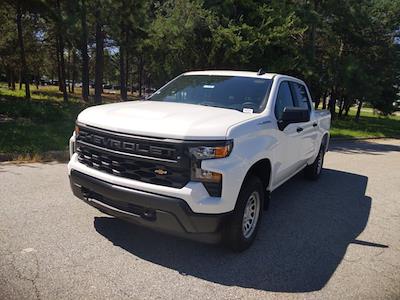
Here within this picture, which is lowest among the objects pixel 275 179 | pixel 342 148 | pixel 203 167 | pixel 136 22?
pixel 342 148

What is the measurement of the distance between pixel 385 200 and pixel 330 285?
12.6 ft

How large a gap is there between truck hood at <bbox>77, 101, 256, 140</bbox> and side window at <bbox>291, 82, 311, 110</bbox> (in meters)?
1.96

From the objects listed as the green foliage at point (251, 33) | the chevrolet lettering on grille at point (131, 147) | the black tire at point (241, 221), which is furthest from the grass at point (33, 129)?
the black tire at point (241, 221)

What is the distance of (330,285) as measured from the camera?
3779 mm

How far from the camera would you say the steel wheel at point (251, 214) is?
431 cm

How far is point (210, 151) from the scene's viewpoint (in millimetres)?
3650

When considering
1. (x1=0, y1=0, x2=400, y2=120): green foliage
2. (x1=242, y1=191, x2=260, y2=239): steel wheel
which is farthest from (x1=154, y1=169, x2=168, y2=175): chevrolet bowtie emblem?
(x1=0, y1=0, x2=400, y2=120): green foliage

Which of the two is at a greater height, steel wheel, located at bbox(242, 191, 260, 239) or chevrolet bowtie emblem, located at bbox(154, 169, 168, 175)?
chevrolet bowtie emblem, located at bbox(154, 169, 168, 175)

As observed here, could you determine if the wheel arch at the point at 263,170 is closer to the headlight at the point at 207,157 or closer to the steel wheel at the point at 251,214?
the steel wheel at the point at 251,214

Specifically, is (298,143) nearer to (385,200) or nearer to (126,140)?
(385,200)

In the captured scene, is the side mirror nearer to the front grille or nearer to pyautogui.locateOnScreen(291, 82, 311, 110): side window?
pyautogui.locateOnScreen(291, 82, 311, 110): side window

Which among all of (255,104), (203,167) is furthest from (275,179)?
(203,167)

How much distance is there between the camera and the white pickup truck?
3.63 metres

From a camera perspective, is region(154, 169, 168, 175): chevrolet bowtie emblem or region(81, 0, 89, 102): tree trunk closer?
region(154, 169, 168, 175): chevrolet bowtie emblem
